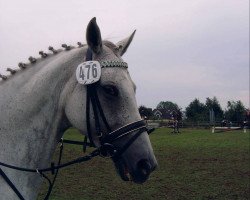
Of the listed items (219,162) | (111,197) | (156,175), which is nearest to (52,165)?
(111,197)

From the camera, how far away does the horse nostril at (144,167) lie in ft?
11.1

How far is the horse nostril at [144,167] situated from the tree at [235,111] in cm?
6532

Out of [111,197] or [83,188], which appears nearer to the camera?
[111,197]

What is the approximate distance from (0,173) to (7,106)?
62 centimetres

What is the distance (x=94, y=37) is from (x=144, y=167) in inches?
47.2

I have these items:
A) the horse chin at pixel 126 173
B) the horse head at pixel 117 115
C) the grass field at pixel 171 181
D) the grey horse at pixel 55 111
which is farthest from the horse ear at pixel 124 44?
the grass field at pixel 171 181

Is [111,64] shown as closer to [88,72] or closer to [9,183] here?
[88,72]

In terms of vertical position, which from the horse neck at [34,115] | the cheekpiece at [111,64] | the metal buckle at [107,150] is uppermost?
the cheekpiece at [111,64]

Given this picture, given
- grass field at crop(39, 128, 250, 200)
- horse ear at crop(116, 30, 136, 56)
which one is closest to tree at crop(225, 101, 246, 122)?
grass field at crop(39, 128, 250, 200)

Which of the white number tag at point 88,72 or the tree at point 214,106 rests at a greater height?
the tree at point 214,106

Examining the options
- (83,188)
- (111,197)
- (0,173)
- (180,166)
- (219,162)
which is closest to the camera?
(0,173)

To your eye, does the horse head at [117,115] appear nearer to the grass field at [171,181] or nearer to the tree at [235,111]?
the grass field at [171,181]

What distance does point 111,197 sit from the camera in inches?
421

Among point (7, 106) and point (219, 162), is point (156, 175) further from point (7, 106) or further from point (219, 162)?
point (7, 106)
